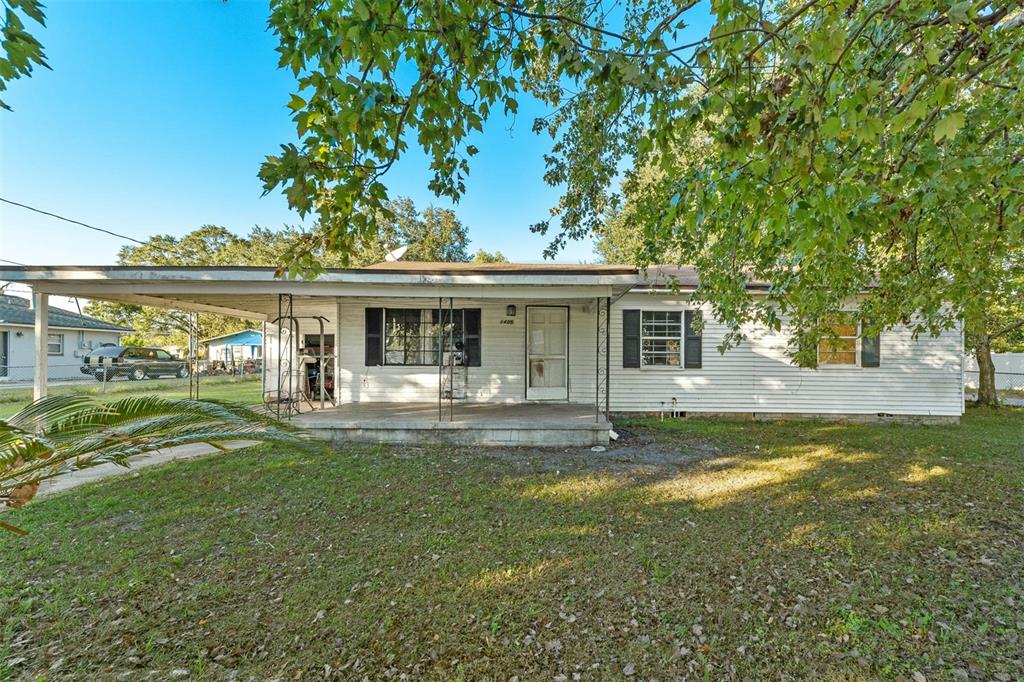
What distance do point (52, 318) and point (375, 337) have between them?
24924 mm

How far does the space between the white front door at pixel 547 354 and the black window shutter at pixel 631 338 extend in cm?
127

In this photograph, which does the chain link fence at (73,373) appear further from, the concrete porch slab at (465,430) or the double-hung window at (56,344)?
the concrete porch slab at (465,430)

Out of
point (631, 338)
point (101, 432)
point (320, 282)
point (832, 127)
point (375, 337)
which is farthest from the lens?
point (631, 338)

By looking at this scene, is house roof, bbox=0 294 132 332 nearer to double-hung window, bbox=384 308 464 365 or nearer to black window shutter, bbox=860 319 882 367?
double-hung window, bbox=384 308 464 365

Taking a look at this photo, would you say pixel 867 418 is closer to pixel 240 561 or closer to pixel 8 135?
pixel 240 561

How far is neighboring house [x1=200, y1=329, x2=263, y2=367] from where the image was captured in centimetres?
1584

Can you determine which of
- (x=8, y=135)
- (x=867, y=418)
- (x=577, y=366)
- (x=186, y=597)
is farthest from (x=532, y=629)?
(x=8, y=135)

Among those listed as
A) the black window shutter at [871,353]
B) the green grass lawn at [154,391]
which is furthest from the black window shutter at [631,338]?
the green grass lawn at [154,391]

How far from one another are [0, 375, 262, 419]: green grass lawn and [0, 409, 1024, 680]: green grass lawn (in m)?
5.61

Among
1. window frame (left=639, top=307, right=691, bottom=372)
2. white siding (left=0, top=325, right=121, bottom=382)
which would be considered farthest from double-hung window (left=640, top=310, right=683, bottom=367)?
white siding (left=0, top=325, right=121, bottom=382)

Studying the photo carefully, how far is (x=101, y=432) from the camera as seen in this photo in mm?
2123

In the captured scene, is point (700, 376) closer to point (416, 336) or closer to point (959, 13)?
point (416, 336)

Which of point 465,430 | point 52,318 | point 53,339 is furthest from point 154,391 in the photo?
point 52,318

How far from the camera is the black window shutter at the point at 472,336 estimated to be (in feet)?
28.2
